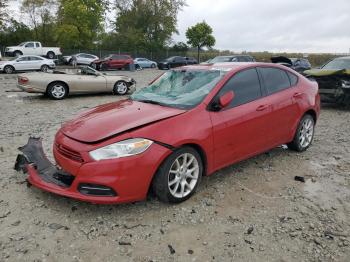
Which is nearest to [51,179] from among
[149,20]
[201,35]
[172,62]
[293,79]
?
Result: [293,79]

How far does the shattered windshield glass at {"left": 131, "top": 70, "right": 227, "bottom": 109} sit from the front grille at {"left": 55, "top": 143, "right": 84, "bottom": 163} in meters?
1.27

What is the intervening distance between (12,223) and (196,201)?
200 centimetres

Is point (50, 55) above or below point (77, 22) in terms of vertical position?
below

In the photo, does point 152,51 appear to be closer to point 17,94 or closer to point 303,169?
point 17,94

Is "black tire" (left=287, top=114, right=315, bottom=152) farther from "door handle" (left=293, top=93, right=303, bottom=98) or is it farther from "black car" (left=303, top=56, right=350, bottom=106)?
"black car" (left=303, top=56, right=350, bottom=106)

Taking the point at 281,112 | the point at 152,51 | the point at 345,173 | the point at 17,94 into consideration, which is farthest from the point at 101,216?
the point at 152,51

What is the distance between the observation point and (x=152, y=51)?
5334 cm

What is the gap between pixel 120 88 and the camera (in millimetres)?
13555

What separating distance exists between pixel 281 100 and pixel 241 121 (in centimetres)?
105

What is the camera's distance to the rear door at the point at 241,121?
427cm

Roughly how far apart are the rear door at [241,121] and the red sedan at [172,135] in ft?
0.04

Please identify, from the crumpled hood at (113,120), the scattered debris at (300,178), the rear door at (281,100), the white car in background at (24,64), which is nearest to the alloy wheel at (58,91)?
the crumpled hood at (113,120)

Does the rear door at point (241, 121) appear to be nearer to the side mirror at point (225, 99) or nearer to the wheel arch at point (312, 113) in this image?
the side mirror at point (225, 99)

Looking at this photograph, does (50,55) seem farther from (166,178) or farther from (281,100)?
(166,178)
